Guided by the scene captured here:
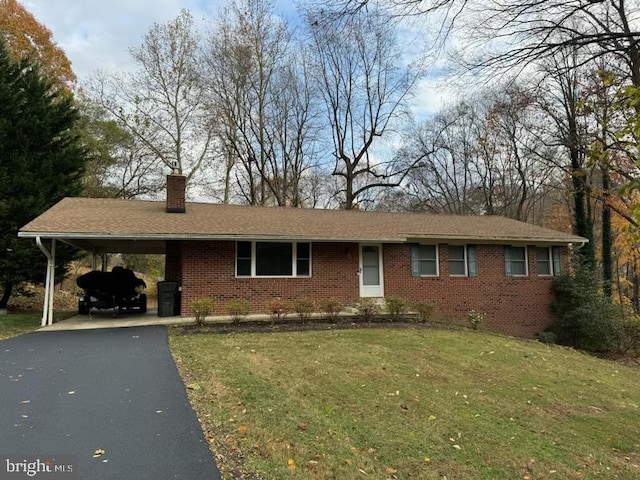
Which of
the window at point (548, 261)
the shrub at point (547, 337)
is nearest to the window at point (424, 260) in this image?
the shrub at point (547, 337)

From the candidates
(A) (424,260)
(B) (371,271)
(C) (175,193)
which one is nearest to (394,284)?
(B) (371,271)

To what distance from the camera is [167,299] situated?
1229cm

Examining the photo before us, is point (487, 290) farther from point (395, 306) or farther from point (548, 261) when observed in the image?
point (395, 306)

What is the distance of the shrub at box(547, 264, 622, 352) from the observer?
14.1 meters

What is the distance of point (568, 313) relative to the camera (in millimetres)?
15008

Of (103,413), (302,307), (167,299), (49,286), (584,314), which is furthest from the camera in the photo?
(584,314)

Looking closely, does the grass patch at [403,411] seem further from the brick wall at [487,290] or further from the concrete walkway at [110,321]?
the brick wall at [487,290]

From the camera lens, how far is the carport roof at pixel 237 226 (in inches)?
431

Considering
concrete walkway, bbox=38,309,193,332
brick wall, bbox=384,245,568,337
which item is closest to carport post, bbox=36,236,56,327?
concrete walkway, bbox=38,309,193,332

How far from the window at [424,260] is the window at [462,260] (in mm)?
601

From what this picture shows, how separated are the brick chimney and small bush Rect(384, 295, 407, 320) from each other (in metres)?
7.31

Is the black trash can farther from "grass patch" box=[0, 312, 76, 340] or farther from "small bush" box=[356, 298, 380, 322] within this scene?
"small bush" box=[356, 298, 380, 322]

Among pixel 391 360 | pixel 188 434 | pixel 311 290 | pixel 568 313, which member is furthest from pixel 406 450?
pixel 568 313

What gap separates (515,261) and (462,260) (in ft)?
7.50
